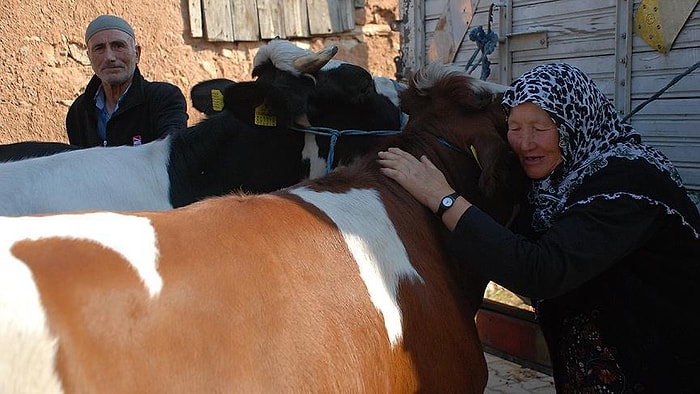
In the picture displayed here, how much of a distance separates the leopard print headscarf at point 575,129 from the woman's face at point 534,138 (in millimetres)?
23

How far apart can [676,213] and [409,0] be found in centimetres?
308

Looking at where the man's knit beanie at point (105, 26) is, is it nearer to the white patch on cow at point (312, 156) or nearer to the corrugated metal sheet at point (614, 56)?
the white patch on cow at point (312, 156)

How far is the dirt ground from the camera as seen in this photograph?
7.35m

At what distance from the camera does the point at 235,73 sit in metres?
8.80

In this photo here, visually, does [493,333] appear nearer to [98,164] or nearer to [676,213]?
[676,213]

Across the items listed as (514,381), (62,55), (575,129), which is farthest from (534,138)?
(62,55)

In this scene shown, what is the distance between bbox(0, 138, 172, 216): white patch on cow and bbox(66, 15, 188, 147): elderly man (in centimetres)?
82

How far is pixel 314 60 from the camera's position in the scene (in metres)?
3.60

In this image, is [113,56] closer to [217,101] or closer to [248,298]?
[217,101]

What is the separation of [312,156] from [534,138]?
1.44 metres

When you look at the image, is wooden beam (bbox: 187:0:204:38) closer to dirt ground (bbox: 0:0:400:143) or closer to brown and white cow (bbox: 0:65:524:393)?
dirt ground (bbox: 0:0:400:143)

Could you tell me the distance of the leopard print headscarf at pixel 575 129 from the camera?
7.83 ft

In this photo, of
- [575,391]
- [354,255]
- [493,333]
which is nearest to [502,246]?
[354,255]

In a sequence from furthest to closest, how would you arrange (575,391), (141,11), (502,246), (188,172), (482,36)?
(141,11) < (482,36) < (188,172) < (575,391) < (502,246)
